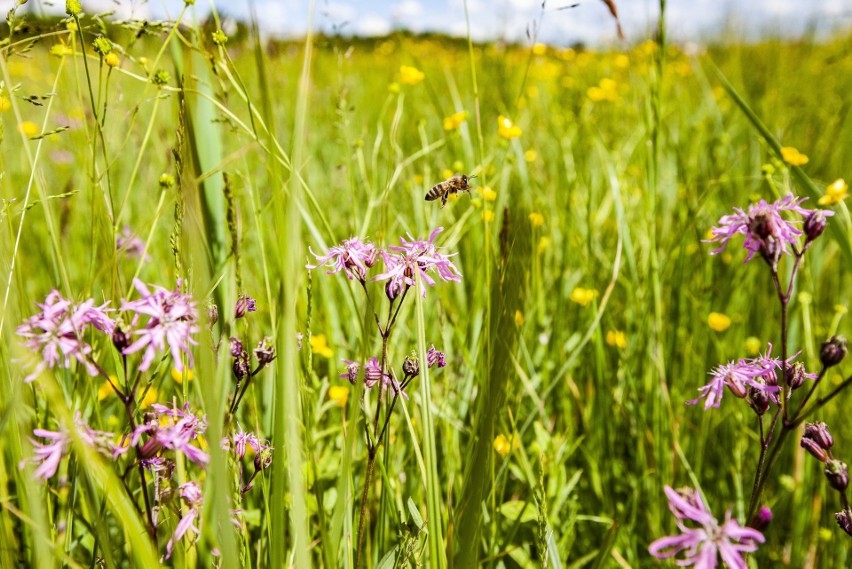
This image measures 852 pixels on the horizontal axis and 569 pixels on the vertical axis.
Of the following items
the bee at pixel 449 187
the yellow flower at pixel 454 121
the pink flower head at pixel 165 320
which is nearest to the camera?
the pink flower head at pixel 165 320

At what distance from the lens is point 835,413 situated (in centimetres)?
→ 163

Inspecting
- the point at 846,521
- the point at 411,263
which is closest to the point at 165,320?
the point at 411,263

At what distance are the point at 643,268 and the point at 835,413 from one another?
0.62 meters

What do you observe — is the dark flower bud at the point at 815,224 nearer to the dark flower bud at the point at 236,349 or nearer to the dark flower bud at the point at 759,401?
the dark flower bud at the point at 759,401

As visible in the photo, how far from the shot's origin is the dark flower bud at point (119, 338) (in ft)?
2.27

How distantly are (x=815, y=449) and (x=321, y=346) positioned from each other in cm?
112

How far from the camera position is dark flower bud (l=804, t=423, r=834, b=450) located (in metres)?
0.81

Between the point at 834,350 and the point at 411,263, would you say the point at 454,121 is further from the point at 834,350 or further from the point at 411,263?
the point at 834,350

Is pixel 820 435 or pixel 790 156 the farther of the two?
pixel 790 156

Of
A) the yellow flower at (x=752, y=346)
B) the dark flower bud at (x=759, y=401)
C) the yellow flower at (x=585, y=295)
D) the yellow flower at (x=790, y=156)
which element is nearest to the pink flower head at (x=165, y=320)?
the dark flower bud at (x=759, y=401)

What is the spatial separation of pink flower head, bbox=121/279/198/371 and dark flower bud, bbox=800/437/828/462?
784 millimetres

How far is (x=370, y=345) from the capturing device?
110 centimetres

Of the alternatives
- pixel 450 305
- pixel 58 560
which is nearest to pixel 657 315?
pixel 450 305

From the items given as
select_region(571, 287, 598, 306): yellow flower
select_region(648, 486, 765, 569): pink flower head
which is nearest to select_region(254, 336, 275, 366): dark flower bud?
select_region(648, 486, 765, 569): pink flower head
